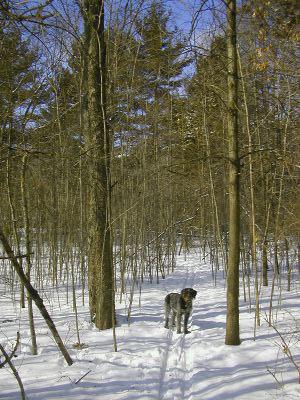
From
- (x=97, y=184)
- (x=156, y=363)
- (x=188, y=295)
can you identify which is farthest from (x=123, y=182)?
(x=156, y=363)

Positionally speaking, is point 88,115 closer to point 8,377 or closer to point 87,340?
point 87,340

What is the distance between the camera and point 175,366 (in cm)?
555

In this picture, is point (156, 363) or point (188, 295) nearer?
point (156, 363)

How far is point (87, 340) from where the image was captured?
6.71m

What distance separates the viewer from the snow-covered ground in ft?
15.0

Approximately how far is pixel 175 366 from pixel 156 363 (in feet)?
0.91

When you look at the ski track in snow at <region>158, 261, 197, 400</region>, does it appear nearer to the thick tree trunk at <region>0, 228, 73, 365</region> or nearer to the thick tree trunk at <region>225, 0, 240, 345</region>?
the thick tree trunk at <region>225, 0, 240, 345</region>

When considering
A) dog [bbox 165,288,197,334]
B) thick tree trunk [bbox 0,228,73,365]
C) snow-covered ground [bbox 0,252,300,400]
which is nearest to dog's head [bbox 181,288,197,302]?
dog [bbox 165,288,197,334]

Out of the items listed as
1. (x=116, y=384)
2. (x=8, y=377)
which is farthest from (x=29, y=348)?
(x=116, y=384)

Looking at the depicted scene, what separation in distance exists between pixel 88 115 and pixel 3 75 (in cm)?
199

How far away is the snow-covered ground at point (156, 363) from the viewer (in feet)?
15.0

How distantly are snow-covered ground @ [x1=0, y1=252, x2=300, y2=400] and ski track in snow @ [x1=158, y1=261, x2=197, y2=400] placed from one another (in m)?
0.01

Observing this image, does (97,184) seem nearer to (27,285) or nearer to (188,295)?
(188,295)

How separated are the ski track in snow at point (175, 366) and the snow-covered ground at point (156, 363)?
0.01 m
